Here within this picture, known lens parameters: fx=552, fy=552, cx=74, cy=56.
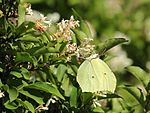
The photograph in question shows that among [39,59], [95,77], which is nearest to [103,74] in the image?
[95,77]

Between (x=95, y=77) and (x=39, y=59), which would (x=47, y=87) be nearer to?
(x=39, y=59)

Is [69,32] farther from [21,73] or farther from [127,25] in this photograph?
[127,25]

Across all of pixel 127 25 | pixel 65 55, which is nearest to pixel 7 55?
pixel 65 55

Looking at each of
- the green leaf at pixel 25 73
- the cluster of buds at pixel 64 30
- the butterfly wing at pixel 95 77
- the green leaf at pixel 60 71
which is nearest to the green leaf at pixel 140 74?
the butterfly wing at pixel 95 77

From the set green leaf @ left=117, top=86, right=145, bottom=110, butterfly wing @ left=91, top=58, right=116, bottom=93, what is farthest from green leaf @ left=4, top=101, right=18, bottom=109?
green leaf @ left=117, top=86, right=145, bottom=110

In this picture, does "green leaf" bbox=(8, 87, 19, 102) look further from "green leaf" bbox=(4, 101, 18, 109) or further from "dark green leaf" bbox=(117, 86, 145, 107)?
"dark green leaf" bbox=(117, 86, 145, 107)

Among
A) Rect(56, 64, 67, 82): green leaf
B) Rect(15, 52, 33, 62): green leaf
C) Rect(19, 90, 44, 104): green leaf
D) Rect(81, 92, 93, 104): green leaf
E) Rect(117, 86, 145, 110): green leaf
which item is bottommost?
Rect(117, 86, 145, 110): green leaf
